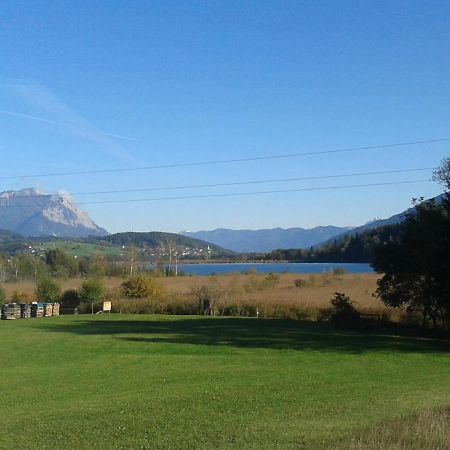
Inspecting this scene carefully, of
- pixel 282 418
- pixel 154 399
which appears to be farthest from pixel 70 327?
pixel 282 418

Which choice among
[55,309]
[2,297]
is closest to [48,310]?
[55,309]

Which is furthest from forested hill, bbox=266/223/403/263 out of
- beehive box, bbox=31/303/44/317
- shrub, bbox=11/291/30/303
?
shrub, bbox=11/291/30/303

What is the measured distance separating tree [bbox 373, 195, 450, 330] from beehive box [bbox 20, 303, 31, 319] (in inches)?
1009

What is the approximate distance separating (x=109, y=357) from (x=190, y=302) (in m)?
27.1

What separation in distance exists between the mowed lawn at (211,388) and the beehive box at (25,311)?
60.5ft

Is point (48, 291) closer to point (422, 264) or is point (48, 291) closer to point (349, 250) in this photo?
point (422, 264)

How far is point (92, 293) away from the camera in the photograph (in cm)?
5006

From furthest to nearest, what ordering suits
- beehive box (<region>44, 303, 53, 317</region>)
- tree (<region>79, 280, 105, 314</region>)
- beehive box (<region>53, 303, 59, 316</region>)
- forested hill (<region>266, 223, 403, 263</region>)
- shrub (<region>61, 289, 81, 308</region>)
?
forested hill (<region>266, 223, 403, 263</region>) → shrub (<region>61, 289, 81, 308</region>) → tree (<region>79, 280, 105, 314</region>) → beehive box (<region>53, 303, 59, 316</region>) → beehive box (<region>44, 303, 53, 317</region>)

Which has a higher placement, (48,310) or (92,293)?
(92,293)

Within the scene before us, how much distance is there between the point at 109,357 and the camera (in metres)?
Answer: 20.6

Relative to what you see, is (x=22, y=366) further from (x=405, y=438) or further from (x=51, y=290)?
(x=51, y=290)

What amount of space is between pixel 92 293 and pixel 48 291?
15.3 feet

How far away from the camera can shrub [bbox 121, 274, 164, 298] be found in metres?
51.5

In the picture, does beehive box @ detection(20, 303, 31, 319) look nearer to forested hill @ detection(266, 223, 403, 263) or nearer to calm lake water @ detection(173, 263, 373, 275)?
calm lake water @ detection(173, 263, 373, 275)
